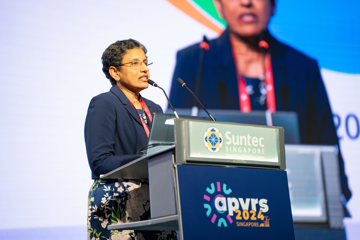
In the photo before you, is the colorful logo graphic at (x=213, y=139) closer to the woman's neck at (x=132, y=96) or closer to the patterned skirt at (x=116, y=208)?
the patterned skirt at (x=116, y=208)

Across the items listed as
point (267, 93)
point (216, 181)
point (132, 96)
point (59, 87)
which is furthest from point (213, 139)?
point (267, 93)

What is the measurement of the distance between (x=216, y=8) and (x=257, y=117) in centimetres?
91

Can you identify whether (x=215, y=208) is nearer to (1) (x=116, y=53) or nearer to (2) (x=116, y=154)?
(2) (x=116, y=154)

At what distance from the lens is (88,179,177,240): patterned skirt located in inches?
74.4

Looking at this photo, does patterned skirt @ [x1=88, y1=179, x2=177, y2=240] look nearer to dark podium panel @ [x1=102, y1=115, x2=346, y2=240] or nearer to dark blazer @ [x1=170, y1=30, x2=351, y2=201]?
dark podium panel @ [x1=102, y1=115, x2=346, y2=240]

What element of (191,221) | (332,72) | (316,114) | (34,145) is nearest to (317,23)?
(332,72)

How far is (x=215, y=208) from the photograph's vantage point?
5.24ft

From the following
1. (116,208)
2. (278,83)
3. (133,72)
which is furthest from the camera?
(278,83)

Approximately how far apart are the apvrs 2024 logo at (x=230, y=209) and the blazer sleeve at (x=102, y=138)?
35cm

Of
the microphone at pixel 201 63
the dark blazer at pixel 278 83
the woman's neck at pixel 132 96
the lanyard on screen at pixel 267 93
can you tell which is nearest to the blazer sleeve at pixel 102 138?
the woman's neck at pixel 132 96

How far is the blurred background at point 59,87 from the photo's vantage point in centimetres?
316

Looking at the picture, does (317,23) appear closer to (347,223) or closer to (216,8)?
(216,8)

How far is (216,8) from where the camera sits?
13.5 feet

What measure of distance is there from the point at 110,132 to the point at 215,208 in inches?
21.4
